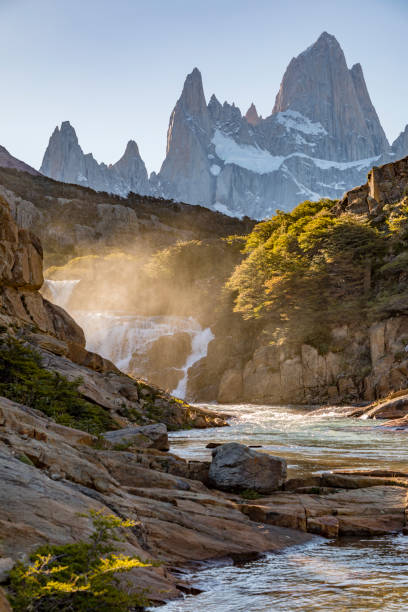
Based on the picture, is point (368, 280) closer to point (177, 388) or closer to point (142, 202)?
point (177, 388)

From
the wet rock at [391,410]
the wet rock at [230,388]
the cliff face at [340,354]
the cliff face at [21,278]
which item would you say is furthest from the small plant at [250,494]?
the wet rock at [230,388]

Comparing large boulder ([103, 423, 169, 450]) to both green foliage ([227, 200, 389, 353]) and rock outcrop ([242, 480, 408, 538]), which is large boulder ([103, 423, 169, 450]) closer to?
rock outcrop ([242, 480, 408, 538])

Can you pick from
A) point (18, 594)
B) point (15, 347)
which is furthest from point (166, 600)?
point (15, 347)

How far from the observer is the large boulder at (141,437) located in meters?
13.0

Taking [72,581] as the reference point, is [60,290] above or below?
above

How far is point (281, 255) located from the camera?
1943 inches

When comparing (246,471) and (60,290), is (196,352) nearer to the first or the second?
(60,290)

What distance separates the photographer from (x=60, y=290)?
6606cm

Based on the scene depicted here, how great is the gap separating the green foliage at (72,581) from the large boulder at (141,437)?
24.0 feet

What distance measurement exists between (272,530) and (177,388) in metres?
40.0

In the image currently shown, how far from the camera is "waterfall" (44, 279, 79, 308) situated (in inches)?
2534

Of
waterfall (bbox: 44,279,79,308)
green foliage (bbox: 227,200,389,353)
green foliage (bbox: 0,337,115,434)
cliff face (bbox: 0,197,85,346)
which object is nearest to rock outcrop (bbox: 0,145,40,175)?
waterfall (bbox: 44,279,79,308)

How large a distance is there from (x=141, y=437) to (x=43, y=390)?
175 inches

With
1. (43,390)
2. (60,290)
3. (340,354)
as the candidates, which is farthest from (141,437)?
(60,290)
